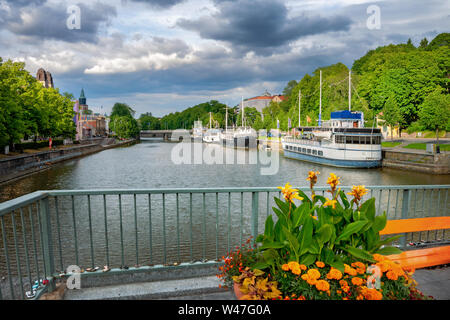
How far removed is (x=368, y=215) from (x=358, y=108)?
51497mm

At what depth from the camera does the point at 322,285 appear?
319 centimetres

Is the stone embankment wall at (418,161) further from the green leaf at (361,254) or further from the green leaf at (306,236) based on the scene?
the green leaf at (306,236)

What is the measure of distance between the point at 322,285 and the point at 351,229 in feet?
2.37

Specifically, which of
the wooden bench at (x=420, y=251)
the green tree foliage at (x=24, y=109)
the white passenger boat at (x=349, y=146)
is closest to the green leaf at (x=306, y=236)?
the wooden bench at (x=420, y=251)

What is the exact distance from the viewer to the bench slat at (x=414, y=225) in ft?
14.9

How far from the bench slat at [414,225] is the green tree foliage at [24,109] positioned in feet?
106

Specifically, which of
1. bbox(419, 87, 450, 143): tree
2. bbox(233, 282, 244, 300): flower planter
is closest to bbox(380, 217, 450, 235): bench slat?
bbox(233, 282, 244, 300): flower planter

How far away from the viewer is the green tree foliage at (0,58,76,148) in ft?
100

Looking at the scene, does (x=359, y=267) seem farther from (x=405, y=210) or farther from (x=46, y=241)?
(x=46, y=241)

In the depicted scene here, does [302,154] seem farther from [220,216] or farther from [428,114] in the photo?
[220,216]

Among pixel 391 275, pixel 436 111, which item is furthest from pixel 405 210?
pixel 436 111

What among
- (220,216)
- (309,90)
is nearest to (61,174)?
(220,216)

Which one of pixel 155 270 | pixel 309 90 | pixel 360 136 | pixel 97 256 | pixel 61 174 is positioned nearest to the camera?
pixel 155 270

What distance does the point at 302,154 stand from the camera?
45.4m
